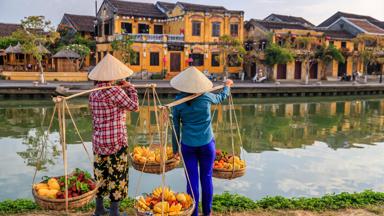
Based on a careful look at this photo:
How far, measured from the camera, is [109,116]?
3.43 metres

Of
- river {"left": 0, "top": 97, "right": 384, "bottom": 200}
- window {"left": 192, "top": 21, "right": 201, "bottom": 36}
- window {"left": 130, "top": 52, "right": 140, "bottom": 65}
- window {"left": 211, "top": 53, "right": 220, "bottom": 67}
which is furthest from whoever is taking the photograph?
window {"left": 211, "top": 53, "right": 220, "bottom": 67}

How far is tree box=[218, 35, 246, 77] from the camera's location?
77.0ft

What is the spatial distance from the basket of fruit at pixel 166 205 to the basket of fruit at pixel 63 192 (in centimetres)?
43

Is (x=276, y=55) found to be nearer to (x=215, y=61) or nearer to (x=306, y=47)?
(x=306, y=47)

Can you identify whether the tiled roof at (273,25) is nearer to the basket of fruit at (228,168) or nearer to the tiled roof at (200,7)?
the tiled roof at (200,7)

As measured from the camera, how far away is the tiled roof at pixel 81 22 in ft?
92.7

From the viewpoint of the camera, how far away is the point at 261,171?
6.56 metres

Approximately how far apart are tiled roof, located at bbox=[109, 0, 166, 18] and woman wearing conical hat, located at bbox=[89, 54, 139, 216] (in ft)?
70.1

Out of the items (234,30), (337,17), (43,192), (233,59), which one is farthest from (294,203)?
(337,17)

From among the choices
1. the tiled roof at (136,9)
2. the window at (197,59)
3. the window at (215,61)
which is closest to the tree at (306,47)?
the window at (215,61)

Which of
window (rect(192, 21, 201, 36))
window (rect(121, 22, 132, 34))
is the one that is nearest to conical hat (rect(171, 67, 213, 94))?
window (rect(121, 22, 132, 34))

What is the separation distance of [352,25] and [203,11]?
1344cm

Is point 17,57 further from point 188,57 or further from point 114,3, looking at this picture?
point 188,57

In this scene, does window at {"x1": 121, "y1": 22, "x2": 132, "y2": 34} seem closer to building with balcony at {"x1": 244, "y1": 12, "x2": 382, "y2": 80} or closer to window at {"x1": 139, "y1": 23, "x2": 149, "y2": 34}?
window at {"x1": 139, "y1": 23, "x2": 149, "y2": 34}
